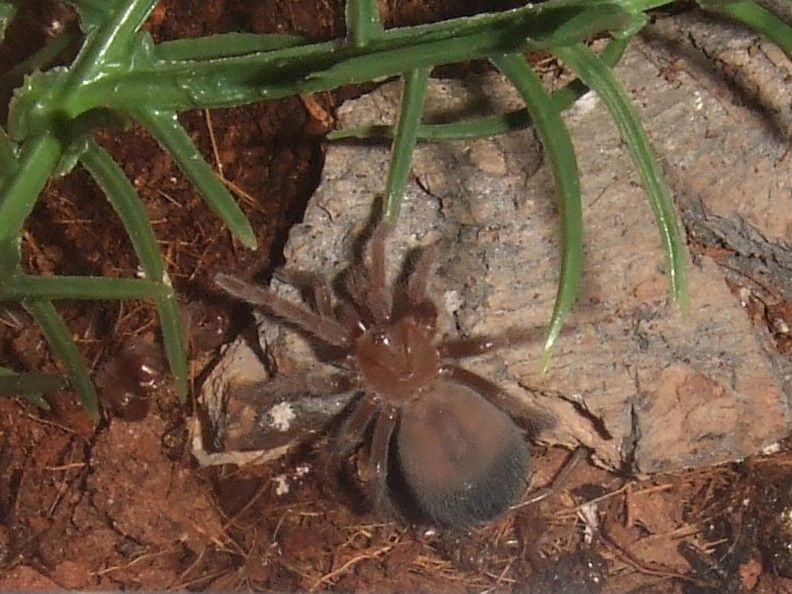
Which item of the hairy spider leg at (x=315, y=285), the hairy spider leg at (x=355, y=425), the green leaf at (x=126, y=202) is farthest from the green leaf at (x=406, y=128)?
the hairy spider leg at (x=355, y=425)

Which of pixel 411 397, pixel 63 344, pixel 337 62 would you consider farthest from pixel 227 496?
pixel 337 62

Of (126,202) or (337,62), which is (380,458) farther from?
(337,62)

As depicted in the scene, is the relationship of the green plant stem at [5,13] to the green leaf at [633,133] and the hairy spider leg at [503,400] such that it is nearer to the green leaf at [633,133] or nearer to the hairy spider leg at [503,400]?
the green leaf at [633,133]

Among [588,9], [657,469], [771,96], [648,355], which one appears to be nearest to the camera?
[588,9]

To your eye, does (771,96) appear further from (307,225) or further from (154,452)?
(154,452)

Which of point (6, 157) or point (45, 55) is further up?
point (45, 55)

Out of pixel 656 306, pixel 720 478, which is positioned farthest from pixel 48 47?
pixel 720 478

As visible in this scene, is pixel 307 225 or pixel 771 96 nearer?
pixel 771 96

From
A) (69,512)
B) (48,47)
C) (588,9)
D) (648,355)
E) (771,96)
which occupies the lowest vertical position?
(69,512)
